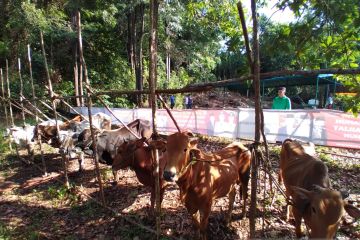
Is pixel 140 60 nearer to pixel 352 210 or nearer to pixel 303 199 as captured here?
pixel 303 199

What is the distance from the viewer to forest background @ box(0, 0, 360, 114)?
3939mm

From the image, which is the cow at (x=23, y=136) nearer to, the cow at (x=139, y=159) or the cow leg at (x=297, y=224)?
the cow at (x=139, y=159)

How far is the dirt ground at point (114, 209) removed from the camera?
16.3 ft

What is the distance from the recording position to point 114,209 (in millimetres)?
5953

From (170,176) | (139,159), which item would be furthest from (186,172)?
(139,159)

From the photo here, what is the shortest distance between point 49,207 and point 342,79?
5993 millimetres

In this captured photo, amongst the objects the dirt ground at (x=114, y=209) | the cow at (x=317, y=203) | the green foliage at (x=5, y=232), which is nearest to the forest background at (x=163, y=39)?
the cow at (x=317, y=203)

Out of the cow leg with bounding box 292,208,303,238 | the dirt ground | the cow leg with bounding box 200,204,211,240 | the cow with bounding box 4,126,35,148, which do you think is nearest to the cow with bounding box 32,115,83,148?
the cow with bounding box 4,126,35,148

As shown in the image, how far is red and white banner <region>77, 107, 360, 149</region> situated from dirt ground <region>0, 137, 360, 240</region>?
725mm

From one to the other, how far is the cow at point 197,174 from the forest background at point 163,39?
1.23 meters

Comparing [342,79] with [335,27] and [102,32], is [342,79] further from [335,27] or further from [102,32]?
[102,32]

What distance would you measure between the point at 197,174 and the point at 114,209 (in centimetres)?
245

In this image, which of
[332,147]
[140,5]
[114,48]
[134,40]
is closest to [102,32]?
[114,48]

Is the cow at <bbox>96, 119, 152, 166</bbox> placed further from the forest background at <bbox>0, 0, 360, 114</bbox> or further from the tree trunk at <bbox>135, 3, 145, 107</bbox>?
the tree trunk at <bbox>135, 3, 145, 107</bbox>
